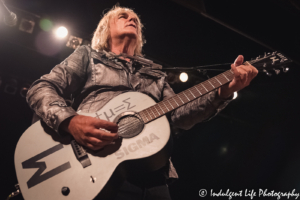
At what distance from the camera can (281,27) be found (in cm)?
135

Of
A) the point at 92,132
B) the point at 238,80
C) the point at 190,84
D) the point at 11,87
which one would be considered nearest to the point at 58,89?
the point at 92,132

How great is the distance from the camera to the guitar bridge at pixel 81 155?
112 centimetres

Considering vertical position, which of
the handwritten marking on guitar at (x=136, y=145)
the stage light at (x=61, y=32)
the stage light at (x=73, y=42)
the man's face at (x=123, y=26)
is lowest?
the handwritten marking on guitar at (x=136, y=145)

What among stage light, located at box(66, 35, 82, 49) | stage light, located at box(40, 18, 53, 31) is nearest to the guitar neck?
stage light, located at box(66, 35, 82, 49)

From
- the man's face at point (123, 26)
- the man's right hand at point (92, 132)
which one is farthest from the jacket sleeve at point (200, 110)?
the man's face at point (123, 26)

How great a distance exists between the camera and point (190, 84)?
12.6 ft

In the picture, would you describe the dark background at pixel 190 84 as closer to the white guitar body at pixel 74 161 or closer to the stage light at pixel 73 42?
the stage light at pixel 73 42

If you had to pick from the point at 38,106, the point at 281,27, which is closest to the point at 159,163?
the point at 38,106

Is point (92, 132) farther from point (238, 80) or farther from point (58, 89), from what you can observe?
point (238, 80)

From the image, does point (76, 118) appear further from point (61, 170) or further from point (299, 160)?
point (299, 160)

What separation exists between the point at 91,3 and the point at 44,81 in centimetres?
241

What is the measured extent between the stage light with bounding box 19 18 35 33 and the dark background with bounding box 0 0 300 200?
6 cm

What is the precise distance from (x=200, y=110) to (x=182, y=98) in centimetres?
18

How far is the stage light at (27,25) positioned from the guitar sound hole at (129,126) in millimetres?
2802
